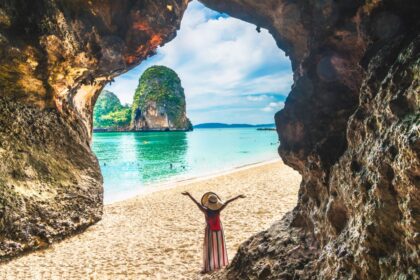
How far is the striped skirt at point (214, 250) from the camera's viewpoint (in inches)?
262

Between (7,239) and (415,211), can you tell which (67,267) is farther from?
(415,211)

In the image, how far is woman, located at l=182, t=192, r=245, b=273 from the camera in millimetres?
6574

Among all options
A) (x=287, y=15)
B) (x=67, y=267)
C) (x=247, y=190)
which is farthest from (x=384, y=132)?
(x=247, y=190)

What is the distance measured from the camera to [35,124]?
35.0 ft

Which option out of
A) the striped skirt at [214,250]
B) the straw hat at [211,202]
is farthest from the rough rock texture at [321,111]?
the straw hat at [211,202]

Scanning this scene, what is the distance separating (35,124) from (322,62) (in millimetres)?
9869

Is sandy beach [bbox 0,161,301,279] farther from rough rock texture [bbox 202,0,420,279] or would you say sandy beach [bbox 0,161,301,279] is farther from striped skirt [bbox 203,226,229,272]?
rough rock texture [bbox 202,0,420,279]

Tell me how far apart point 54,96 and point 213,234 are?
862 cm

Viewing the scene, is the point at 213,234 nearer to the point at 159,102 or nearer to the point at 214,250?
the point at 214,250

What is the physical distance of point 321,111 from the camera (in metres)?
5.33

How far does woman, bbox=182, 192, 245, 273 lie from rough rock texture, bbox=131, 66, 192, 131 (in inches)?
4699

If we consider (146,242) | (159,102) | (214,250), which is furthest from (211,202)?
(159,102)

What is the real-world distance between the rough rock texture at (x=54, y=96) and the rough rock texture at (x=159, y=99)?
112414 mm

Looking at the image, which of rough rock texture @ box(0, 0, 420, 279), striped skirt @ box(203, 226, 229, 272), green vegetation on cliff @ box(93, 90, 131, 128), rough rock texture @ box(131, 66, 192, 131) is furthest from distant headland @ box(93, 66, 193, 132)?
striped skirt @ box(203, 226, 229, 272)
